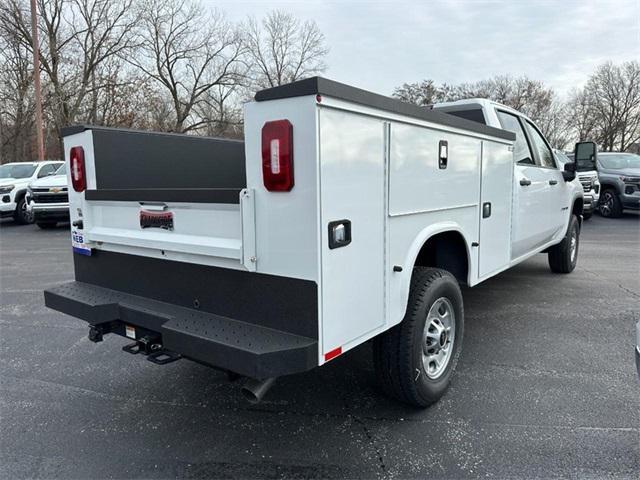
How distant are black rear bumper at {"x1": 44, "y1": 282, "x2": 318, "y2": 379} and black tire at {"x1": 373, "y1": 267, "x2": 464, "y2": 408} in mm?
796

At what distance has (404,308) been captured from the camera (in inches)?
109

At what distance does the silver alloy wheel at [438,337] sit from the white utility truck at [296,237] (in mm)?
11

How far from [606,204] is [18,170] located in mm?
17686

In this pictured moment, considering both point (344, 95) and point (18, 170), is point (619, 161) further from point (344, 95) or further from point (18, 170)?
point (18, 170)

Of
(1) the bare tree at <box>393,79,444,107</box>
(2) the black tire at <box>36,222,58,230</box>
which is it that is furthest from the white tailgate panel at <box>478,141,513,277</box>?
(1) the bare tree at <box>393,79,444,107</box>

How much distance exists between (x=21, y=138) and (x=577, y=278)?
3087cm

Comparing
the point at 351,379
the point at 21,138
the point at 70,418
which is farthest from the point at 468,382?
the point at 21,138

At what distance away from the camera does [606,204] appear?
14.7 metres

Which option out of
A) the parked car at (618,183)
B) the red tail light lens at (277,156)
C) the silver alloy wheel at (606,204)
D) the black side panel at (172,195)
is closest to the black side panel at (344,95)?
the red tail light lens at (277,156)

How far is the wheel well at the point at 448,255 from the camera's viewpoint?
11.4ft

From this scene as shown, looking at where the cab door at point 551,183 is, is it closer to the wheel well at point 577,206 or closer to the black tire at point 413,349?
the wheel well at point 577,206

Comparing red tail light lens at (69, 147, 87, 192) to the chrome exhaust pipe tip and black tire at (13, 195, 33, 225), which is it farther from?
black tire at (13, 195, 33, 225)

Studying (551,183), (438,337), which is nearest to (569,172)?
(551,183)

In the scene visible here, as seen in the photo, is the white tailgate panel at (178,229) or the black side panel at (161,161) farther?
the black side panel at (161,161)
